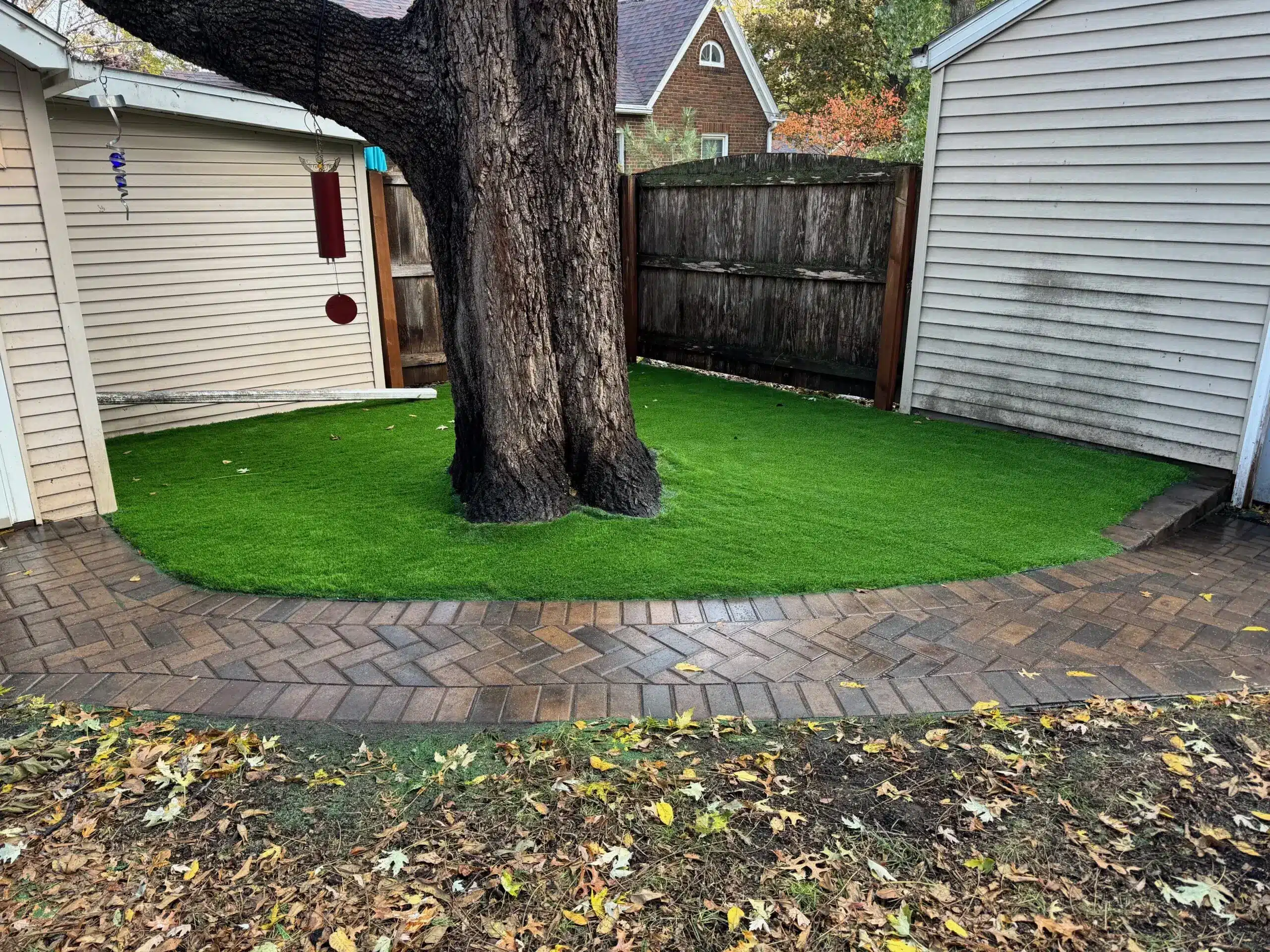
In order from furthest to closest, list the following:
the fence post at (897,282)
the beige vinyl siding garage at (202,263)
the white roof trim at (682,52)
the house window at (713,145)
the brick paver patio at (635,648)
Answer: the house window at (713,145) → the white roof trim at (682,52) → the fence post at (897,282) → the beige vinyl siding garage at (202,263) → the brick paver patio at (635,648)

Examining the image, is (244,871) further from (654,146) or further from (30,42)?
(654,146)

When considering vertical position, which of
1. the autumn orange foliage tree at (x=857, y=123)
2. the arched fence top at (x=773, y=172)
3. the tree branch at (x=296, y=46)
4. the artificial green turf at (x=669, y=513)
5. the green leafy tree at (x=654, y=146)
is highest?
the autumn orange foliage tree at (x=857, y=123)

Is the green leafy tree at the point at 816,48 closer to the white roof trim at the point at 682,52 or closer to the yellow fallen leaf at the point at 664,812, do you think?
the white roof trim at the point at 682,52

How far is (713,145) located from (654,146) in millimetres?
2843

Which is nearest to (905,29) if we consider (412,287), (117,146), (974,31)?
(974,31)

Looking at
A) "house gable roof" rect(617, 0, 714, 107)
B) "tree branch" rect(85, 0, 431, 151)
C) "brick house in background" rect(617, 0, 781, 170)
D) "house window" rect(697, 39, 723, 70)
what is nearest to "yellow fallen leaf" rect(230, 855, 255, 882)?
"tree branch" rect(85, 0, 431, 151)

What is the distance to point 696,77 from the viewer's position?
67.8 ft

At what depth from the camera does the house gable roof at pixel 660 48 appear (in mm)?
19625

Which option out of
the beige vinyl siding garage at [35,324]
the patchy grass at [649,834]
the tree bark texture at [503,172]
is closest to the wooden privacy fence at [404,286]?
the beige vinyl siding garage at [35,324]

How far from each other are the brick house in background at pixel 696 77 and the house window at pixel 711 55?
2 centimetres

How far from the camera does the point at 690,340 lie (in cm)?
916

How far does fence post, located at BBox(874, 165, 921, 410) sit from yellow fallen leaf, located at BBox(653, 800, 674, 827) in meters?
5.42

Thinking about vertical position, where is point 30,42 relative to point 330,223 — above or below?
above

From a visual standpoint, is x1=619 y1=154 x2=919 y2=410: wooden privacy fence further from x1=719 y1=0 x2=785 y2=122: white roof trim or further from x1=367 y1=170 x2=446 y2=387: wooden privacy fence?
x1=719 y1=0 x2=785 y2=122: white roof trim
